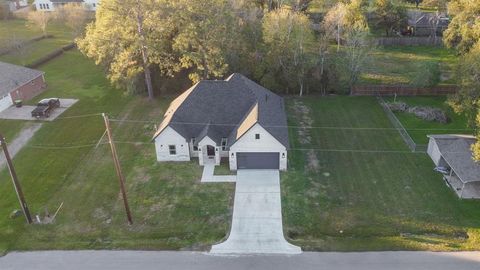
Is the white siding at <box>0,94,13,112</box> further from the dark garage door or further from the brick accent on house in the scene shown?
the dark garage door

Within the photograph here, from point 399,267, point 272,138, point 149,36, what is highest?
point 149,36

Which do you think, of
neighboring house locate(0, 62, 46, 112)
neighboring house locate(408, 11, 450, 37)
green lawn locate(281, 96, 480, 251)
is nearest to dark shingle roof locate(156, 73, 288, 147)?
green lawn locate(281, 96, 480, 251)

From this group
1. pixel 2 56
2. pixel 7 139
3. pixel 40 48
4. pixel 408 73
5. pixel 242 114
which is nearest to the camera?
pixel 242 114

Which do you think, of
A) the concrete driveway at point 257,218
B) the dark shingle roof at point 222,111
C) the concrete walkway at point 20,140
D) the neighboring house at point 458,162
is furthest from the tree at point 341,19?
the concrete walkway at point 20,140

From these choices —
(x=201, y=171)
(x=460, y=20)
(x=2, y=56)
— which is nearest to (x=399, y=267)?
(x=201, y=171)

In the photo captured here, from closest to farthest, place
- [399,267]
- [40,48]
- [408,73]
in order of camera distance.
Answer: [399,267] < [408,73] < [40,48]

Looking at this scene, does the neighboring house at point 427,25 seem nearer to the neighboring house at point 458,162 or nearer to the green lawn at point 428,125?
the green lawn at point 428,125

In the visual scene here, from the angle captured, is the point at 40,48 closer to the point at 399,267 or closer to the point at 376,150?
the point at 376,150
